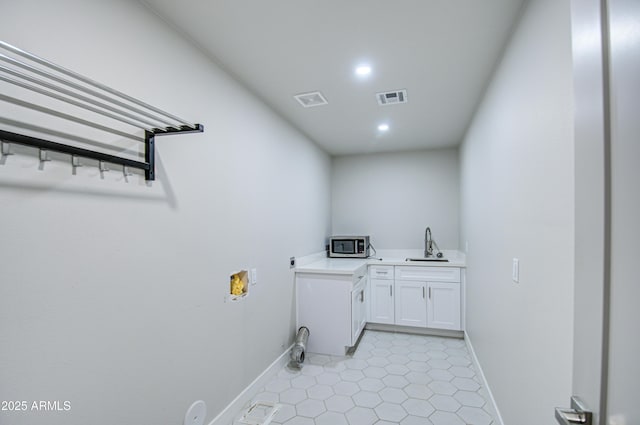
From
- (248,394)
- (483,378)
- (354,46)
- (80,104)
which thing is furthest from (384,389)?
(80,104)

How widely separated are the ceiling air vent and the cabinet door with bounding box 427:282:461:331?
2494 mm

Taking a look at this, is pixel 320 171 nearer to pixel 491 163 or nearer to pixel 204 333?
pixel 491 163

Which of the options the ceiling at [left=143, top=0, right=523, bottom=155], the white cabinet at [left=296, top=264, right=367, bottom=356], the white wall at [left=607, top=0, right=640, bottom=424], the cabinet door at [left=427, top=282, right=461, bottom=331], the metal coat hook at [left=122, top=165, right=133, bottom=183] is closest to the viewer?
the white wall at [left=607, top=0, right=640, bottom=424]

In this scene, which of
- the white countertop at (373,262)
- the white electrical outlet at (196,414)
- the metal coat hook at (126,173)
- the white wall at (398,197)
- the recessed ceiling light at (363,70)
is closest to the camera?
the metal coat hook at (126,173)

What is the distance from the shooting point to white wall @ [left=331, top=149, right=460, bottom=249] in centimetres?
436

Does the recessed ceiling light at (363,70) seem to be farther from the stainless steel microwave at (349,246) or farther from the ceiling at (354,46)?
the stainless steel microwave at (349,246)

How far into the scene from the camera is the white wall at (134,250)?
1054 millimetres

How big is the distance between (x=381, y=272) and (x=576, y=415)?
3.33 m

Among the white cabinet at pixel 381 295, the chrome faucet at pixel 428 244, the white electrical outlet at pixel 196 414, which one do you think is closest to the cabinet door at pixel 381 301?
the white cabinet at pixel 381 295

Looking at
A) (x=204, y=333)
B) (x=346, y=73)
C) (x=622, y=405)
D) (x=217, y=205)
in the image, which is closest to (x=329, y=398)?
(x=204, y=333)

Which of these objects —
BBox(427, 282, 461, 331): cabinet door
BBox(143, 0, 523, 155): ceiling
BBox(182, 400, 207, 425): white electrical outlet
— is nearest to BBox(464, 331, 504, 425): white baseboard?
BBox(427, 282, 461, 331): cabinet door

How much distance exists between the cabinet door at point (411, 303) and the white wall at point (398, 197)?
843 millimetres

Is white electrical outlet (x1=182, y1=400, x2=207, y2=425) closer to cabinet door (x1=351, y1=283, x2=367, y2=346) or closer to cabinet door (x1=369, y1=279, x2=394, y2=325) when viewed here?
cabinet door (x1=351, y1=283, x2=367, y2=346)

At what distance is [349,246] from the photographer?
4238 mm
